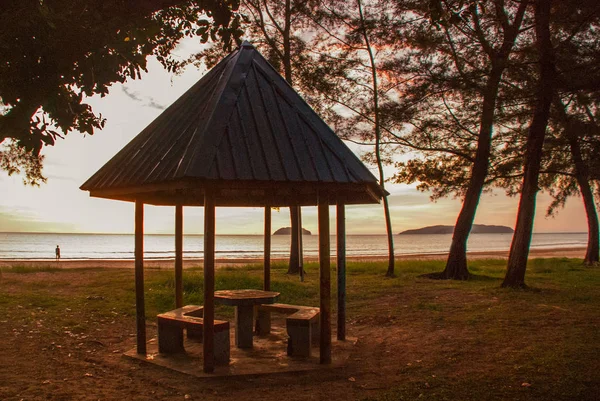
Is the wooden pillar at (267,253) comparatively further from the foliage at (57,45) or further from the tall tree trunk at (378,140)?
the tall tree trunk at (378,140)

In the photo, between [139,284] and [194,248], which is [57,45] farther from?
[194,248]

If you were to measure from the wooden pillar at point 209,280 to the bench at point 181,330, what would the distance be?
18cm

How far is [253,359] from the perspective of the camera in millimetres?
7297

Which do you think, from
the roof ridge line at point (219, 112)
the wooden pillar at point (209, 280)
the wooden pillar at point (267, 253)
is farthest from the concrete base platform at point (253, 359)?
the roof ridge line at point (219, 112)

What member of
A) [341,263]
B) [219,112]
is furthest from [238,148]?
[341,263]

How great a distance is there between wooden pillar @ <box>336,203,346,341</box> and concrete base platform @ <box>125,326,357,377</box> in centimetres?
28

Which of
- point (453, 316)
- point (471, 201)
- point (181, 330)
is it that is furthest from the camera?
point (471, 201)

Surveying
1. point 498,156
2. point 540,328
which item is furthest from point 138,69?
point 498,156

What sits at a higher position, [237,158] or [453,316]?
[237,158]

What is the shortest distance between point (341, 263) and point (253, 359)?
6.37ft

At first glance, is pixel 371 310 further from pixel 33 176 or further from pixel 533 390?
pixel 33 176

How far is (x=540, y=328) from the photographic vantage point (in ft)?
29.5

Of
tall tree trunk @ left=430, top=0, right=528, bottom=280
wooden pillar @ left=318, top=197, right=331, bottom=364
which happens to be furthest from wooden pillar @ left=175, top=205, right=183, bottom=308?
tall tree trunk @ left=430, top=0, right=528, bottom=280

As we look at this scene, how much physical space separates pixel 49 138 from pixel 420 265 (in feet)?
61.4
